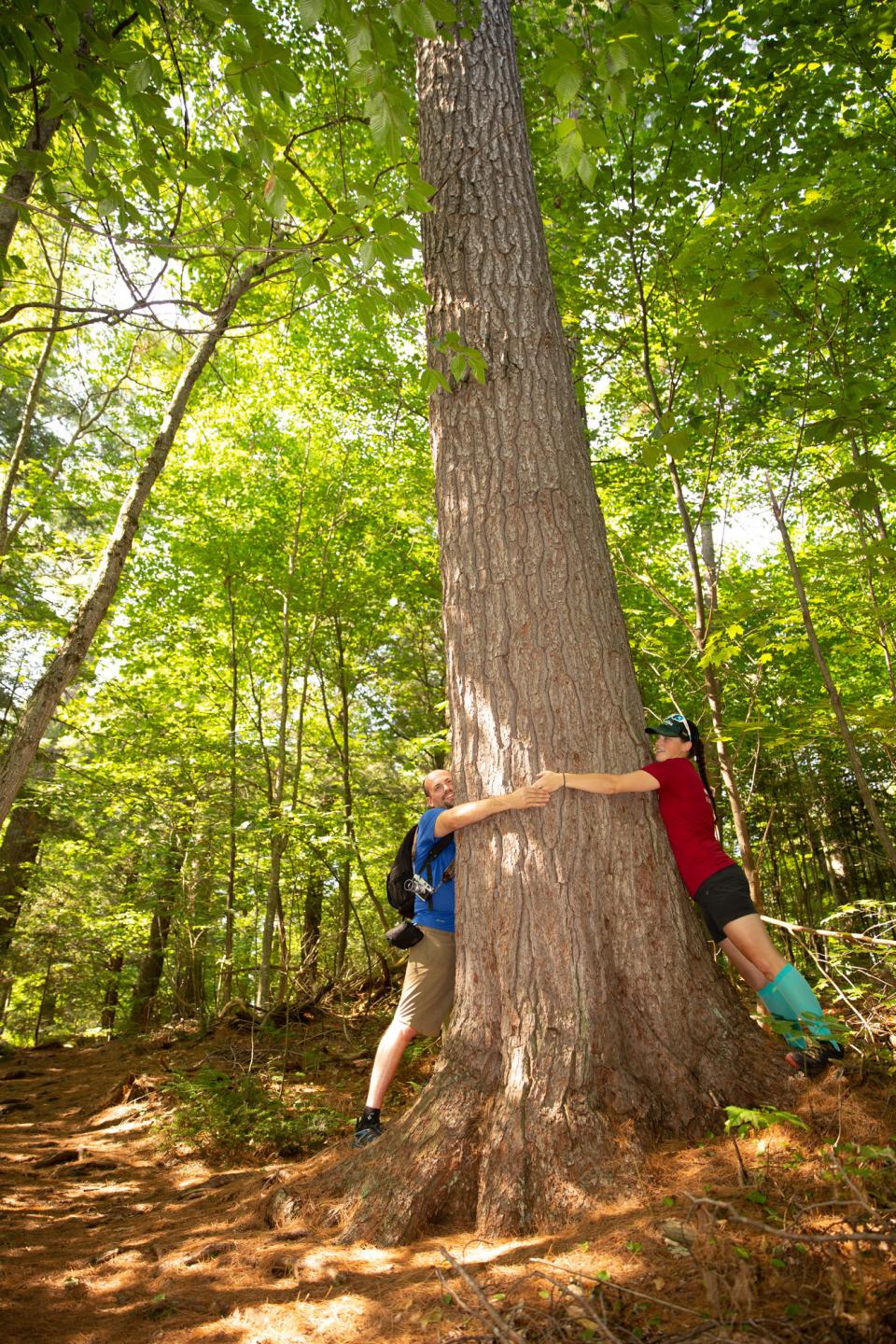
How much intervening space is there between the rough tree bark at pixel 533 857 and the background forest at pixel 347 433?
0.49 m

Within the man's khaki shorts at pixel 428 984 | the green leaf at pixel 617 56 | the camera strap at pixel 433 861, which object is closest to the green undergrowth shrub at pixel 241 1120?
the man's khaki shorts at pixel 428 984

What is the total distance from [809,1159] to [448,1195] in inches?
51.0

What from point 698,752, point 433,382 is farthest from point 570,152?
point 698,752

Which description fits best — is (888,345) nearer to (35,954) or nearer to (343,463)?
(343,463)

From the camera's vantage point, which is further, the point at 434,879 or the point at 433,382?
the point at 434,879

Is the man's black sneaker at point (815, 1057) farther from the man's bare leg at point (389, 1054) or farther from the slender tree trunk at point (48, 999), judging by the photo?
the slender tree trunk at point (48, 999)

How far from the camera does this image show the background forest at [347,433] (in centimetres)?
350

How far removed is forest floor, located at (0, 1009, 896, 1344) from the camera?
179 centimetres

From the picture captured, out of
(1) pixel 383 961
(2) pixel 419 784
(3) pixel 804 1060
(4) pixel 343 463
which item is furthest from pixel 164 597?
(3) pixel 804 1060

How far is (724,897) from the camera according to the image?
3.24m

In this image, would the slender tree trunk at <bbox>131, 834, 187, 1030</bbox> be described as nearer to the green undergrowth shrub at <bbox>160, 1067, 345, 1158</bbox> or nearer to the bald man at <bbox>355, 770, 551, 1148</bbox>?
the green undergrowth shrub at <bbox>160, 1067, 345, 1158</bbox>

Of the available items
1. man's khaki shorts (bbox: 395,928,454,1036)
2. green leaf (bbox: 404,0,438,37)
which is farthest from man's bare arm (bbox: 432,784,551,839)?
green leaf (bbox: 404,0,438,37)

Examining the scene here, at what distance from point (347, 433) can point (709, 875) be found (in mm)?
9627

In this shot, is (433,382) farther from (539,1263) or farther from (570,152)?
(539,1263)
